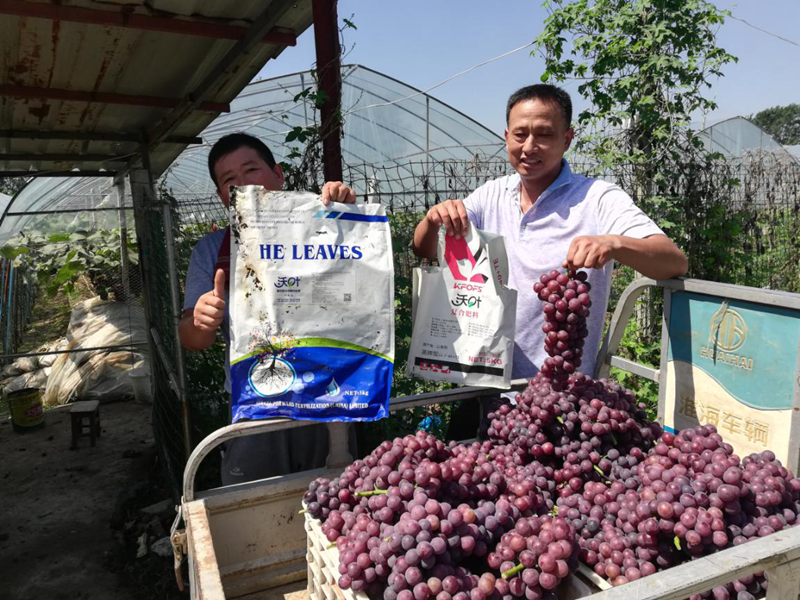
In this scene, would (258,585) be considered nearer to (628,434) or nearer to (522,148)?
(628,434)

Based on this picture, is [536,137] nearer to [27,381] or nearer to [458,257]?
[458,257]

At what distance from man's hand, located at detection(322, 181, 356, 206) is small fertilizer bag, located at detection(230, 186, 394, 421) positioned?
0.03 m

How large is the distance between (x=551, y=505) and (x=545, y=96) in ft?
4.69

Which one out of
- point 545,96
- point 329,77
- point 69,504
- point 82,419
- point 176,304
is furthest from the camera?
point 82,419

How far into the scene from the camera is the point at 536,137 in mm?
2080

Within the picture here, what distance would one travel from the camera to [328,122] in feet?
10.4

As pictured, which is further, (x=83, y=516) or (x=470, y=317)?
(x=83, y=516)

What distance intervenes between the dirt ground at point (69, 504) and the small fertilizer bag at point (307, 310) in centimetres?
294

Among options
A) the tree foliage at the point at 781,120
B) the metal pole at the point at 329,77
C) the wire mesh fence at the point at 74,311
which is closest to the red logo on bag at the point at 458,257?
the metal pole at the point at 329,77

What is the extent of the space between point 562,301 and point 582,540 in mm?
640

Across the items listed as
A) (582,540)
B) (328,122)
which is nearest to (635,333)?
(328,122)

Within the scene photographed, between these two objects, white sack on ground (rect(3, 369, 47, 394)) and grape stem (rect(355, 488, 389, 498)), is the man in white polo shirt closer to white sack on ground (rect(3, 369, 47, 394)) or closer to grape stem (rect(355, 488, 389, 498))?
grape stem (rect(355, 488, 389, 498))

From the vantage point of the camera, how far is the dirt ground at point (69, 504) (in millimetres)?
3756

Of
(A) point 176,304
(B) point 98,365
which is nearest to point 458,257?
(A) point 176,304
